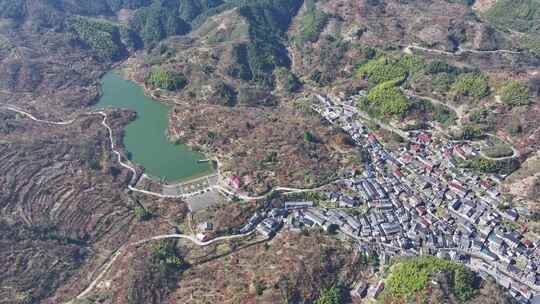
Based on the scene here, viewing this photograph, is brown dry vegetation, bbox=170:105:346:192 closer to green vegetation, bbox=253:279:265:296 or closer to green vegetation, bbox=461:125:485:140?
green vegetation, bbox=253:279:265:296

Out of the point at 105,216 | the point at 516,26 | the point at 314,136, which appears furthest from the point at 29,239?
the point at 516,26

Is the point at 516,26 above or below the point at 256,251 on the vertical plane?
above

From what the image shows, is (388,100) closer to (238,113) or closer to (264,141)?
(264,141)

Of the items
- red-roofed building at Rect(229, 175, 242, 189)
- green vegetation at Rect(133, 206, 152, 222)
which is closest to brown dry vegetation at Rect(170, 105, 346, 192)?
red-roofed building at Rect(229, 175, 242, 189)

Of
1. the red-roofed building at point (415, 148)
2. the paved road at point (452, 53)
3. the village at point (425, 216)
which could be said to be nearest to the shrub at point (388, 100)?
the red-roofed building at point (415, 148)

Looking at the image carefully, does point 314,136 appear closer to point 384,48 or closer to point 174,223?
point 174,223

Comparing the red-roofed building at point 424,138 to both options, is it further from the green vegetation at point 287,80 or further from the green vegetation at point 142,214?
the green vegetation at point 142,214
